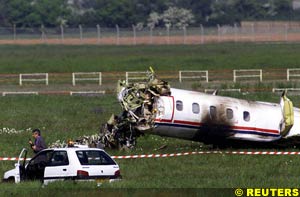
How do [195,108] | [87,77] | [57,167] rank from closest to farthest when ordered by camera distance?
[57,167]
[195,108]
[87,77]

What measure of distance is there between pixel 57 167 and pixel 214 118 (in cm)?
1087

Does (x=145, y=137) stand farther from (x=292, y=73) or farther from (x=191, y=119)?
(x=292, y=73)

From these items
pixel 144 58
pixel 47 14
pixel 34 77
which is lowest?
pixel 34 77

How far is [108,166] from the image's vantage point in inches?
1137

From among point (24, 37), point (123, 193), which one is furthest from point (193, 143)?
point (24, 37)

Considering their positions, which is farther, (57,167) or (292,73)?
(292,73)

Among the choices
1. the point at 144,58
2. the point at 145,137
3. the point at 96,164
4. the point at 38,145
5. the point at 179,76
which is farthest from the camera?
the point at 144,58

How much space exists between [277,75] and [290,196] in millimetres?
55053

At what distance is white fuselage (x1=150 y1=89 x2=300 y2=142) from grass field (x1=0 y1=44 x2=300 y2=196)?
1.30m

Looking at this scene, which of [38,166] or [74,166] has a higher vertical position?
[74,166]

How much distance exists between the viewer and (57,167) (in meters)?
28.9

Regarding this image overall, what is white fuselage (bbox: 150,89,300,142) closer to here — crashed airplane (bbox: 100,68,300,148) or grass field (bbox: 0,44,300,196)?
crashed airplane (bbox: 100,68,300,148)

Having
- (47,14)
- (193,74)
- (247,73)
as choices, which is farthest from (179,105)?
(47,14)

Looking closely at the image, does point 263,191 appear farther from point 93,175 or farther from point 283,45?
point 283,45
